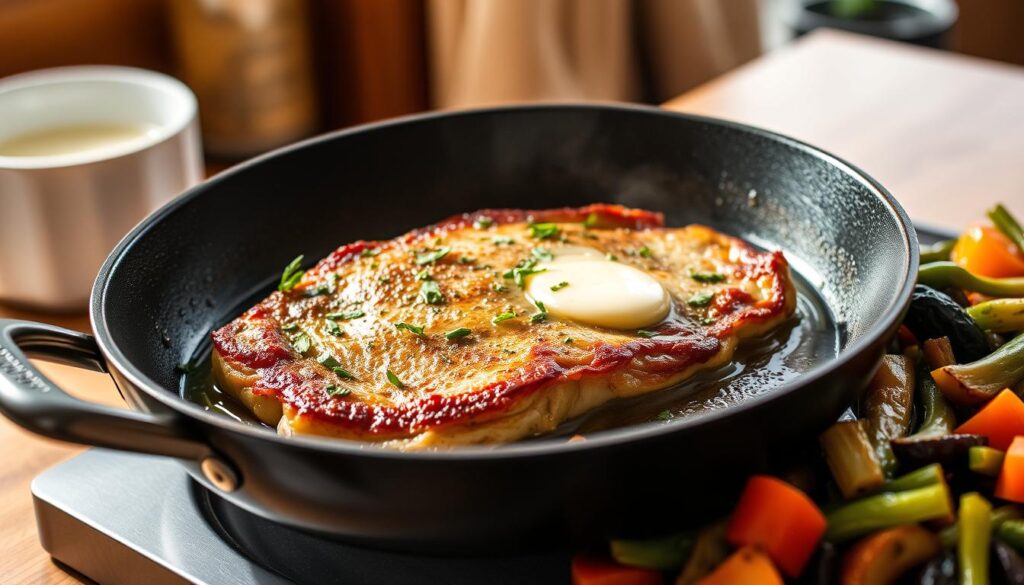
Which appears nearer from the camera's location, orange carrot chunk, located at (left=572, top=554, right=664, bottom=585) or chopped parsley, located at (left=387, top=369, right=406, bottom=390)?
orange carrot chunk, located at (left=572, top=554, right=664, bottom=585)

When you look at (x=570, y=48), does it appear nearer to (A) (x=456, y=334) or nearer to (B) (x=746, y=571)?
(A) (x=456, y=334)

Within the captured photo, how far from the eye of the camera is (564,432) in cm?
147

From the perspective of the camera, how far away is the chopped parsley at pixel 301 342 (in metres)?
1.57

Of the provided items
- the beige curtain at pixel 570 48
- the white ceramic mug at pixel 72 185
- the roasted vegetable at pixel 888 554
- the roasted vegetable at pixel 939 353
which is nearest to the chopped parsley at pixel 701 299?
the roasted vegetable at pixel 939 353

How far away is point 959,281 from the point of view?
5.73 ft

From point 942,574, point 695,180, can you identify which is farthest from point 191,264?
point 942,574

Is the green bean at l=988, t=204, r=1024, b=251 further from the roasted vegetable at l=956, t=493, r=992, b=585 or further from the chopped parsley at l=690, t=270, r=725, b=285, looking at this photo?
the roasted vegetable at l=956, t=493, r=992, b=585

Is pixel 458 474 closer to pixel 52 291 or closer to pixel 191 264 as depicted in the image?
pixel 191 264

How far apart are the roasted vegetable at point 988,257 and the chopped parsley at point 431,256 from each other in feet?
2.85

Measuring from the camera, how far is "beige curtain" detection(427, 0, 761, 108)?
3613 millimetres

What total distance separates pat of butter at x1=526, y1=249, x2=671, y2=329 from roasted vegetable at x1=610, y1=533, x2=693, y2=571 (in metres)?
0.43

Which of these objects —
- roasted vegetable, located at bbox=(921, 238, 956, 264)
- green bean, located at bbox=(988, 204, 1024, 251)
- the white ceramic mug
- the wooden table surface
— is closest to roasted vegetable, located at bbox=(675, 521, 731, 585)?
roasted vegetable, located at bbox=(921, 238, 956, 264)

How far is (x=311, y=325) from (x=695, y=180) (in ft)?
2.70

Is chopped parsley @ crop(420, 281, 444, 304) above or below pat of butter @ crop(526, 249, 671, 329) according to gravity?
above
